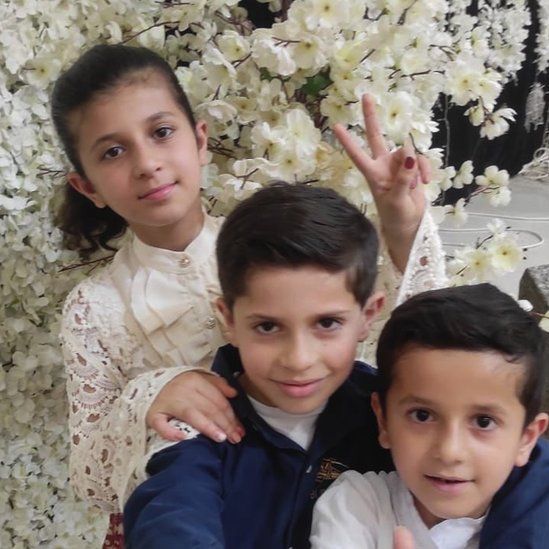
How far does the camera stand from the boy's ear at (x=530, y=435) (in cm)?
81

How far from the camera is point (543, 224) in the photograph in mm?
2947

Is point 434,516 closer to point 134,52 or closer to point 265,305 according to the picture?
point 265,305

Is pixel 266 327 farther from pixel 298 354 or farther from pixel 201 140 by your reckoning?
pixel 201 140

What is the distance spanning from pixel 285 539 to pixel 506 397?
11.1 inches

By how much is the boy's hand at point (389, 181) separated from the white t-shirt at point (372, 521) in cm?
33

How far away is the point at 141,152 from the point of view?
1.01 m

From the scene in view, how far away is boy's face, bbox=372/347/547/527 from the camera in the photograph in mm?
755

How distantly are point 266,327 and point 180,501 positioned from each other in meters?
0.20

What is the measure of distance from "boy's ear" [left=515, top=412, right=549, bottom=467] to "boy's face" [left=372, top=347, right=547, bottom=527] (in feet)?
0.04

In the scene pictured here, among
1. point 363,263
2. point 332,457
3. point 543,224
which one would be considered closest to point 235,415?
point 332,457

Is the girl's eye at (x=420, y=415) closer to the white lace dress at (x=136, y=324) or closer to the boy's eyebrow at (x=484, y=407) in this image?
the boy's eyebrow at (x=484, y=407)

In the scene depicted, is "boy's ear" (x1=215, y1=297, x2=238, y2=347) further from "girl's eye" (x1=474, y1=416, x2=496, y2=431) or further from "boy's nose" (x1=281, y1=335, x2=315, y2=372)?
"girl's eye" (x1=474, y1=416, x2=496, y2=431)

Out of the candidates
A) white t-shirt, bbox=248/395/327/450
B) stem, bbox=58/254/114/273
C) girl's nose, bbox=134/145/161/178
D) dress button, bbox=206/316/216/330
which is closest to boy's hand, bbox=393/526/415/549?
white t-shirt, bbox=248/395/327/450

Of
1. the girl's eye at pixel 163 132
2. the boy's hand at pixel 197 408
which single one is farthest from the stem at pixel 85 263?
the boy's hand at pixel 197 408
